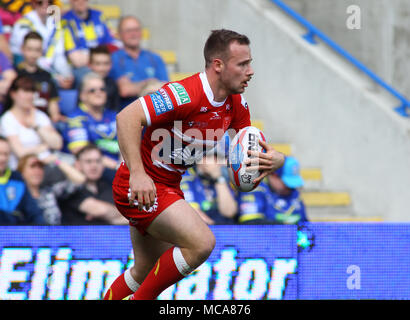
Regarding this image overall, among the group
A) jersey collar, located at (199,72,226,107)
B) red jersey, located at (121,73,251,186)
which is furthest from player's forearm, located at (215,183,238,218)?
jersey collar, located at (199,72,226,107)

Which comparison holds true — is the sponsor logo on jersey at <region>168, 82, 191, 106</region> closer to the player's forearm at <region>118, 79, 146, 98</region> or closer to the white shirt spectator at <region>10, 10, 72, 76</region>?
the player's forearm at <region>118, 79, 146, 98</region>

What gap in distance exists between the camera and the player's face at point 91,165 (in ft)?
24.3

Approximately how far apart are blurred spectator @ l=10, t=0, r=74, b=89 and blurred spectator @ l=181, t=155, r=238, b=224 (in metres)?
1.70

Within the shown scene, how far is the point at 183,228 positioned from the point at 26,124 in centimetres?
353

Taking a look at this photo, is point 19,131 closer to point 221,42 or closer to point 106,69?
point 106,69

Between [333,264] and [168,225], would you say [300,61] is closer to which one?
[333,264]

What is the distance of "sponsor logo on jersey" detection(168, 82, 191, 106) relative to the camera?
4.59 metres

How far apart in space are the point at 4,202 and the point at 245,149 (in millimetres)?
3163

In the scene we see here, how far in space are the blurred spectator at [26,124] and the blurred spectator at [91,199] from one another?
385 millimetres

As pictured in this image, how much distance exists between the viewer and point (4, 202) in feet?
23.2

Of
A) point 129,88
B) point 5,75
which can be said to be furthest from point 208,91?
point 5,75
